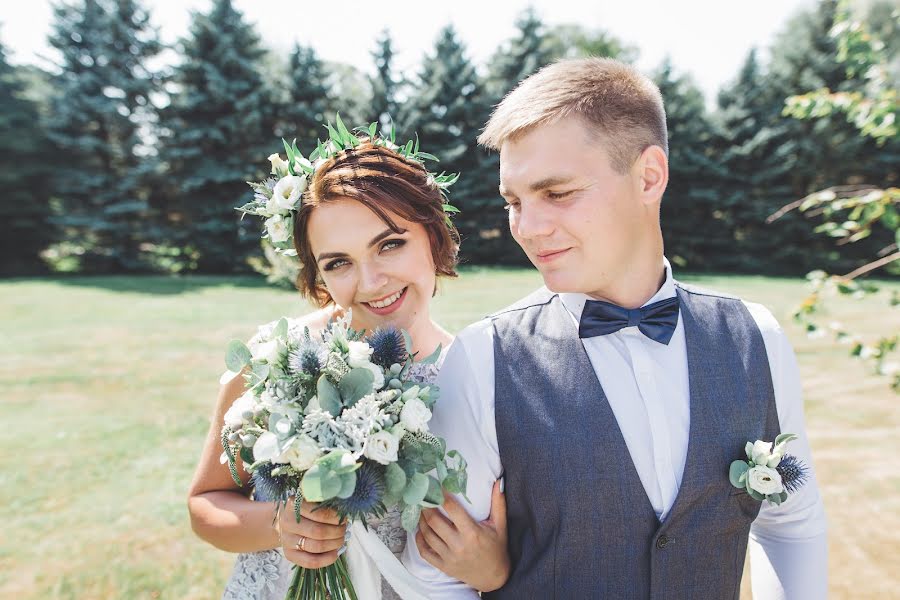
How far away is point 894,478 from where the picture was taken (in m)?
5.66

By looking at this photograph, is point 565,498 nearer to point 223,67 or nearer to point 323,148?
point 323,148

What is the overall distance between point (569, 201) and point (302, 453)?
3.34 feet

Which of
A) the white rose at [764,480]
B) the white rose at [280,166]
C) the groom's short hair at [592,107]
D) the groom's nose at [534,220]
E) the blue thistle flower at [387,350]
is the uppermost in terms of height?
the groom's short hair at [592,107]

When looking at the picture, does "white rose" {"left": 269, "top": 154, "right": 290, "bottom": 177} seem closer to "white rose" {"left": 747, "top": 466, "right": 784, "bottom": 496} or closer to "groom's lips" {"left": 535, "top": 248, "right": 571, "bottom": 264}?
"groom's lips" {"left": 535, "top": 248, "right": 571, "bottom": 264}

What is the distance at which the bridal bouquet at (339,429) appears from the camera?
151 cm

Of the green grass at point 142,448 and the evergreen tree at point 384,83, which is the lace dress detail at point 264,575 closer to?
the green grass at point 142,448

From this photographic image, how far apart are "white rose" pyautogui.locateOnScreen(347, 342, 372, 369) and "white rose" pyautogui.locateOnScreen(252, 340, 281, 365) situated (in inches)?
8.9

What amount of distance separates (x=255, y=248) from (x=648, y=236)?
2285 centimetres

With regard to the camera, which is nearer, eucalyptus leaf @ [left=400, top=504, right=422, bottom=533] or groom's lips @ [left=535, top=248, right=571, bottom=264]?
eucalyptus leaf @ [left=400, top=504, right=422, bottom=533]

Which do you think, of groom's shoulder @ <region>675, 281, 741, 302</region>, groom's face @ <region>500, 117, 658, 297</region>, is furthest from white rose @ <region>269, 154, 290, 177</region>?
groom's shoulder @ <region>675, 281, 741, 302</region>

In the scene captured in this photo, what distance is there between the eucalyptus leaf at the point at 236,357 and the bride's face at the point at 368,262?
646 millimetres

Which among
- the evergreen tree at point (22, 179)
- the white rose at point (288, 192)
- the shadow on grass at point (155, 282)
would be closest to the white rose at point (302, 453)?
the white rose at point (288, 192)

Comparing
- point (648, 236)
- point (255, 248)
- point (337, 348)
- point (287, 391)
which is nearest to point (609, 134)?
point (648, 236)

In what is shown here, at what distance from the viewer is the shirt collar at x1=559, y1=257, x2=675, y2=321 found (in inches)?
76.3
